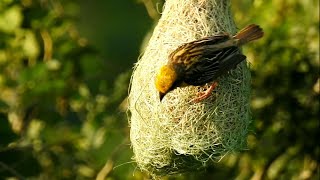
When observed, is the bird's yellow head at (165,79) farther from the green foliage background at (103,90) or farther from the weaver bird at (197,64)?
the green foliage background at (103,90)

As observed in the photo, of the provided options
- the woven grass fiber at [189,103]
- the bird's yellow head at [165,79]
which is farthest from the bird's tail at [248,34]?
the bird's yellow head at [165,79]

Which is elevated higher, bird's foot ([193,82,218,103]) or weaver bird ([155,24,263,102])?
weaver bird ([155,24,263,102])

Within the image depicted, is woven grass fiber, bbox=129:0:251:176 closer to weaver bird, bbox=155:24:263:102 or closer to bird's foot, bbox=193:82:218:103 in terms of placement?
bird's foot, bbox=193:82:218:103

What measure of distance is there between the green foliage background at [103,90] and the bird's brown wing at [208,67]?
1132 mm

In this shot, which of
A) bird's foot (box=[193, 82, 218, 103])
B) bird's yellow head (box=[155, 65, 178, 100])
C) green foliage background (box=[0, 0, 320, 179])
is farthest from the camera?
green foliage background (box=[0, 0, 320, 179])

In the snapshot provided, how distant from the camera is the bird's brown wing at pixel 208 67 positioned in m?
3.72

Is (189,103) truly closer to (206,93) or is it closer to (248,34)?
(206,93)

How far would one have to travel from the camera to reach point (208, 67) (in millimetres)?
3723

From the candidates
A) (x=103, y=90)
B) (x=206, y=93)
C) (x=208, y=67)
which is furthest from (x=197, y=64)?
(x=103, y=90)

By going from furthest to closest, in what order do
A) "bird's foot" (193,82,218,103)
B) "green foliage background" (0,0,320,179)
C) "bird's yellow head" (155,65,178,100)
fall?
1. "green foliage background" (0,0,320,179)
2. "bird's foot" (193,82,218,103)
3. "bird's yellow head" (155,65,178,100)

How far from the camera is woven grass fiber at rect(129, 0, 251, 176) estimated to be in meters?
3.95

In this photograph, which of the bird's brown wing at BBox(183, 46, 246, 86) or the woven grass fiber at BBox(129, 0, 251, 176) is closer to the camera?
the bird's brown wing at BBox(183, 46, 246, 86)

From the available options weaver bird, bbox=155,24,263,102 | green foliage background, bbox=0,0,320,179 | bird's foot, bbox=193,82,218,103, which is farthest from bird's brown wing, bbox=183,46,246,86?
green foliage background, bbox=0,0,320,179

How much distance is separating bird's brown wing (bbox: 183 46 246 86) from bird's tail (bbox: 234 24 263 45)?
0.13 m
